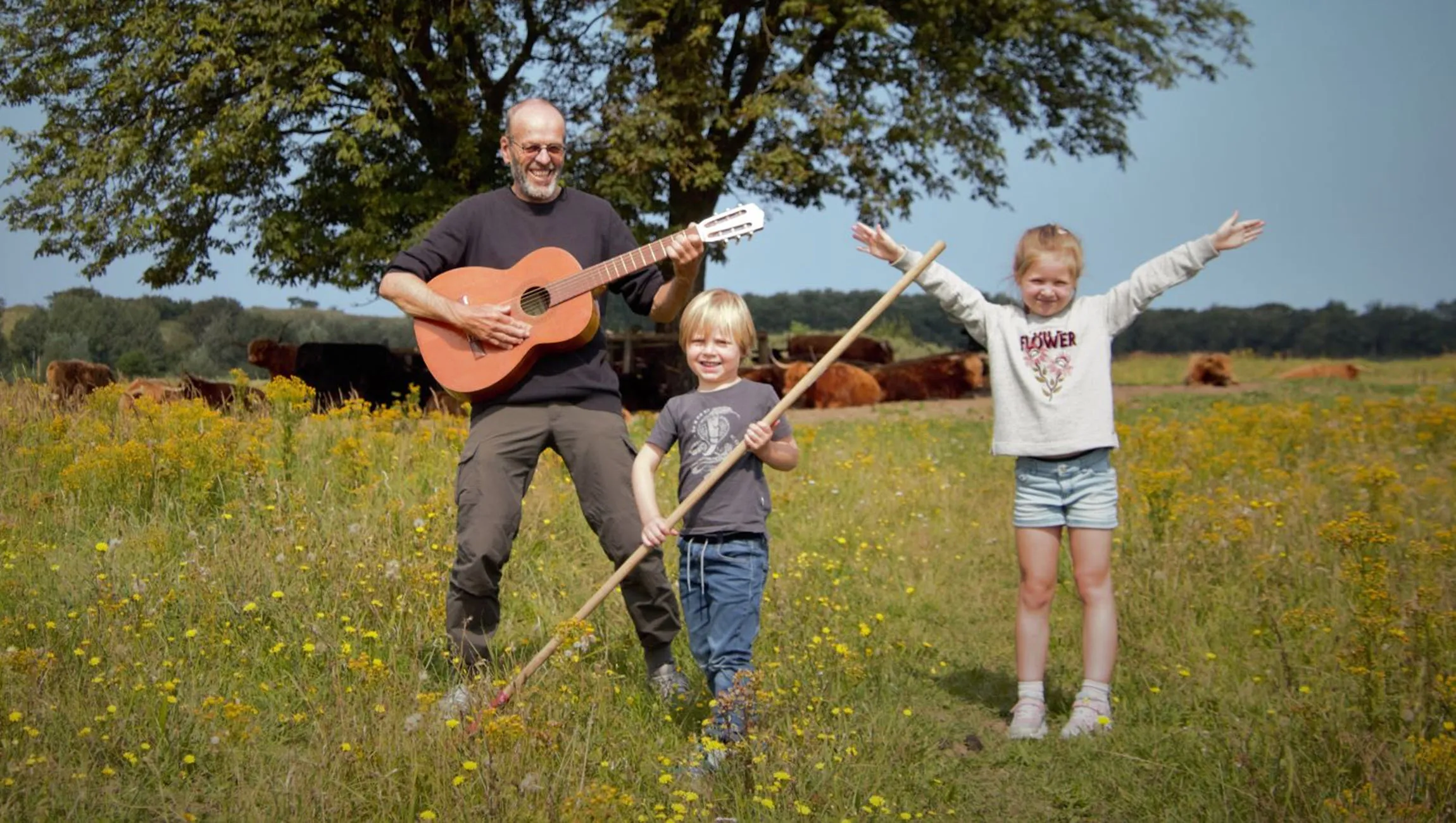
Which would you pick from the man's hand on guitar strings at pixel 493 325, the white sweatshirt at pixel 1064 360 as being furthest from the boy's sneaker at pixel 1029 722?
the man's hand on guitar strings at pixel 493 325

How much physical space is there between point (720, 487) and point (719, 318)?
0.57 m

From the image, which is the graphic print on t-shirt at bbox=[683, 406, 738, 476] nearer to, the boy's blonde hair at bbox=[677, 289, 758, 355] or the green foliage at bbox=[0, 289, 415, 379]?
the boy's blonde hair at bbox=[677, 289, 758, 355]

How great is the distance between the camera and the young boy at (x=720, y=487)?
4262 millimetres

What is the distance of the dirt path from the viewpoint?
1762 centimetres

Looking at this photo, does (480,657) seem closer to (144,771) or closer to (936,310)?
(144,771)

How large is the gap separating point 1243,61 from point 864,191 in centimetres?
795

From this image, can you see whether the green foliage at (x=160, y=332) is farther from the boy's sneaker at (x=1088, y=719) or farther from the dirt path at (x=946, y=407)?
the boy's sneaker at (x=1088, y=719)

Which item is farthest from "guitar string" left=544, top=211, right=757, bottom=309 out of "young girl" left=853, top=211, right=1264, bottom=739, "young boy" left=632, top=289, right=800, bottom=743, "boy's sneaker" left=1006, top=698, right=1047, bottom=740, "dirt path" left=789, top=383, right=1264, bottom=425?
"dirt path" left=789, top=383, right=1264, bottom=425

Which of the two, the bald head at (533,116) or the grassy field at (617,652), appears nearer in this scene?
the grassy field at (617,652)

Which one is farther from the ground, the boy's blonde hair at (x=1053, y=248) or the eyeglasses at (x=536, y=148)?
the eyeglasses at (x=536, y=148)

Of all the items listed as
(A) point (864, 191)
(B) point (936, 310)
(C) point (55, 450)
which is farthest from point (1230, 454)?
(B) point (936, 310)

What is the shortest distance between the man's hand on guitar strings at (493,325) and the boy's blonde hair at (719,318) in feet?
2.42

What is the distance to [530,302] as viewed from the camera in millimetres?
4922

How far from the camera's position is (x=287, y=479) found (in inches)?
293
